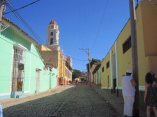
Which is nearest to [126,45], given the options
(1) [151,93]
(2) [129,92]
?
(2) [129,92]

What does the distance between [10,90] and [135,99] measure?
14679 mm

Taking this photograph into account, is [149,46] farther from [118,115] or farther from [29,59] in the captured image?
[29,59]

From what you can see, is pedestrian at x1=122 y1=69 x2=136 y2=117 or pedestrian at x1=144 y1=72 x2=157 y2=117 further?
pedestrian at x1=122 y1=69 x2=136 y2=117

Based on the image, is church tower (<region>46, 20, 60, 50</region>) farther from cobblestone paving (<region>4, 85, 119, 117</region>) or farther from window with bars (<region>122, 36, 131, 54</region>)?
cobblestone paving (<region>4, 85, 119, 117</region>)

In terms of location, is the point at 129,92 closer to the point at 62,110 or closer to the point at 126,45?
the point at 62,110

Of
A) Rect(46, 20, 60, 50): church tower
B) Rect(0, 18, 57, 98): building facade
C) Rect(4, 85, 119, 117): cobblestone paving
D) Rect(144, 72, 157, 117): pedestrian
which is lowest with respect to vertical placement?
Rect(4, 85, 119, 117): cobblestone paving

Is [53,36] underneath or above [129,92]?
above

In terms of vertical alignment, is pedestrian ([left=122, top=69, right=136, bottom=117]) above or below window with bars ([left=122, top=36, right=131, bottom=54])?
below

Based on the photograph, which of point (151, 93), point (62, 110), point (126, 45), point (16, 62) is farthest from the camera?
point (16, 62)

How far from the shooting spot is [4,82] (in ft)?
69.2

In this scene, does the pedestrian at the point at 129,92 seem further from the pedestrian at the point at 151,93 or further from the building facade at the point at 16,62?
the building facade at the point at 16,62

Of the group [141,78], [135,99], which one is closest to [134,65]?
[135,99]

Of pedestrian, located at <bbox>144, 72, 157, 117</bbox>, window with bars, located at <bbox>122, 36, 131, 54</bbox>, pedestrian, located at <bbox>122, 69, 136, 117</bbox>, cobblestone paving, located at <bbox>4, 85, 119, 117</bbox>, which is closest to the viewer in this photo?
pedestrian, located at <bbox>144, 72, 157, 117</bbox>

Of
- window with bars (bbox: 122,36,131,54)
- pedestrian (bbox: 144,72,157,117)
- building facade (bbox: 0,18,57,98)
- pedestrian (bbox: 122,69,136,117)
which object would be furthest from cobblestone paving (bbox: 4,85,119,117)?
building facade (bbox: 0,18,57,98)
